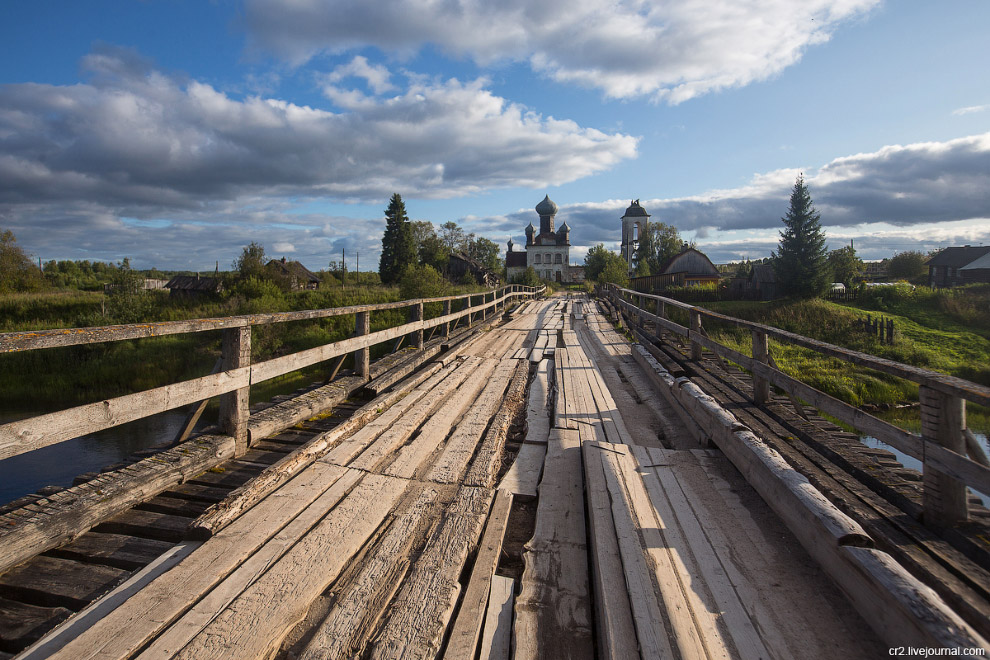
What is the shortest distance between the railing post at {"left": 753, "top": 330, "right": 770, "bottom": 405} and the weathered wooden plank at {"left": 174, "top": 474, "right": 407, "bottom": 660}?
3.47 metres

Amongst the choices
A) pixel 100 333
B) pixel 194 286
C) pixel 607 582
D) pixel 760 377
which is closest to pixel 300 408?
pixel 100 333

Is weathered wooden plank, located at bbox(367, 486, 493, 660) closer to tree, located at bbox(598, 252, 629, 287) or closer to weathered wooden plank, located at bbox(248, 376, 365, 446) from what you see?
weathered wooden plank, located at bbox(248, 376, 365, 446)

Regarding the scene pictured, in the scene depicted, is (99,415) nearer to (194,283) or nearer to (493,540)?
(493,540)

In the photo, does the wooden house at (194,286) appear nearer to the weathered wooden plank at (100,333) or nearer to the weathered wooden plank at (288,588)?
the weathered wooden plank at (100,333)

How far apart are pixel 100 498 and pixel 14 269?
45650mm

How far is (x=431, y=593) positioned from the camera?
6.52 feet

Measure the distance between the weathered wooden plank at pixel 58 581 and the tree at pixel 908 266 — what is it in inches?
3098

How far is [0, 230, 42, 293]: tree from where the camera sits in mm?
32812

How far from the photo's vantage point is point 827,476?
2.77 m

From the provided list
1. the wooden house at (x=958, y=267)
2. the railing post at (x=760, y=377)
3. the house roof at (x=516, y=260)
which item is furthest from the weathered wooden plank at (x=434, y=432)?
the house roof at (x=516, y=260)

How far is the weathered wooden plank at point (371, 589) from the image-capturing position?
171 centimetres

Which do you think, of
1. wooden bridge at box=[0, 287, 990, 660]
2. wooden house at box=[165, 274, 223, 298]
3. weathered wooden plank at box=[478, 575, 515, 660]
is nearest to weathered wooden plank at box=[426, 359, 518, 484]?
wooden bridge at box=[0, 287, 990, 660]

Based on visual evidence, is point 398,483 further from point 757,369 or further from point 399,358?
point 399,358

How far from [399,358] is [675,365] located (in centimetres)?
379
